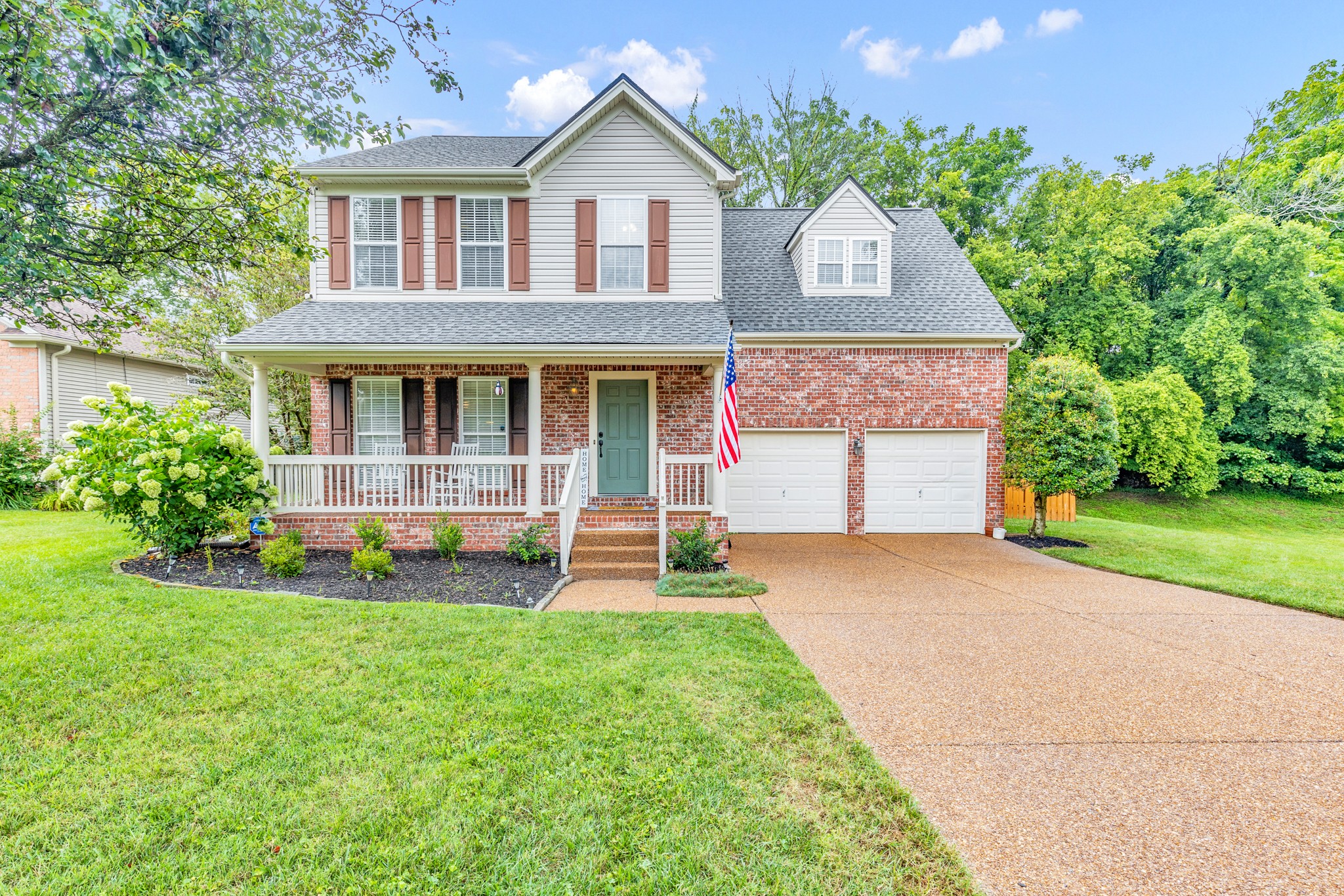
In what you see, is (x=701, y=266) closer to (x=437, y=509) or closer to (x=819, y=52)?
(x=437, y=509)

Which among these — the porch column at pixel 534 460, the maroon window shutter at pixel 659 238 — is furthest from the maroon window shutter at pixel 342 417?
the maroon window shutter at pixel 659 238

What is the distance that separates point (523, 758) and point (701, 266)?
8.11 m

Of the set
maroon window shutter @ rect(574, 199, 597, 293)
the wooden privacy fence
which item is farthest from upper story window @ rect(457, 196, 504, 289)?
the wooden privacy fence

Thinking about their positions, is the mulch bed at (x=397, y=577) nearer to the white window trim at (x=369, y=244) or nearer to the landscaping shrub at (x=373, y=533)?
the landscaping shrub at (x=373, y=533)

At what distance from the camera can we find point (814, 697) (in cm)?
364

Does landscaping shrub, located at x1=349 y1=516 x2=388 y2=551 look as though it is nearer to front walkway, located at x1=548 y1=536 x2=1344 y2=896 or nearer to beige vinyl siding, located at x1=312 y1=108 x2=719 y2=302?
beige vinyl siding, located at x1=312 y1=108 x2=719 y2=302

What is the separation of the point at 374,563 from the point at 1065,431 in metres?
10.8

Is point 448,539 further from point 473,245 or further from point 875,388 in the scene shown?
point 875,388

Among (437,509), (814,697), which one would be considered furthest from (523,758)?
(437,509)

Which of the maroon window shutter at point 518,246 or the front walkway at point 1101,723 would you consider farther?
the maroon window shutter at point 518,246

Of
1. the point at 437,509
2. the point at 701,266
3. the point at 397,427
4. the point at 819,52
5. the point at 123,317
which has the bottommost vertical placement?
the point at 437,509

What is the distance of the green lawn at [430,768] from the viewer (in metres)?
2.16

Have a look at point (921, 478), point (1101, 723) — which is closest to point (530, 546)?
point (1101, 723)

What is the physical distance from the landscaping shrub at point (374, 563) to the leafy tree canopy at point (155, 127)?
3.13m
